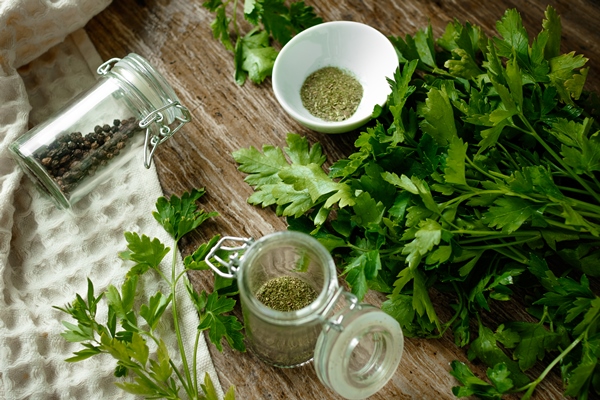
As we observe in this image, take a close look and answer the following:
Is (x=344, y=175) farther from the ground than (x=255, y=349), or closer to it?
farther from the ground

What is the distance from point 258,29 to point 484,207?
2.28 ft

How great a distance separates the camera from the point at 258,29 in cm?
150

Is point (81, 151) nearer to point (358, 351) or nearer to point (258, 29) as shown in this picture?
point (258, 29)

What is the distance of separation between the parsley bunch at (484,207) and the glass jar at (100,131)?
0.29 m

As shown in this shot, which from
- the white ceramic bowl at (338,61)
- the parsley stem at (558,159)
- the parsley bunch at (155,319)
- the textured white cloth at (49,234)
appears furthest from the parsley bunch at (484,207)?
the textured white cloth at (49,234)

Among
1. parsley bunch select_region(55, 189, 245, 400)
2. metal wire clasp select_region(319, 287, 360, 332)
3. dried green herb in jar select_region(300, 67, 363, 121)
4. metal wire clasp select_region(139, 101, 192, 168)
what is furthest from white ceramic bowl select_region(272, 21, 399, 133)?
metal wire clasp select_region(319, 287, 360, 332)

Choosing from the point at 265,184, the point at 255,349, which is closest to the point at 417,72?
the point at 265,184

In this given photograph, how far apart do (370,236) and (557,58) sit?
529 mm

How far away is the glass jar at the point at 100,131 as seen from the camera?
4.33 feet

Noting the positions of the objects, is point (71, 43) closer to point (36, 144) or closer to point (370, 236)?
point (36, 144)

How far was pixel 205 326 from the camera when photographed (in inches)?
47.9

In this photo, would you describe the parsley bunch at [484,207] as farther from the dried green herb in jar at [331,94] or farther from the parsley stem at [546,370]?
the dried green herb in jar at [331,94]

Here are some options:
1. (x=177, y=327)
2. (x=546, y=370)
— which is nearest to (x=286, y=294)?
(x=177, y=327)

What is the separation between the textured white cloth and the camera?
49.7 inches
